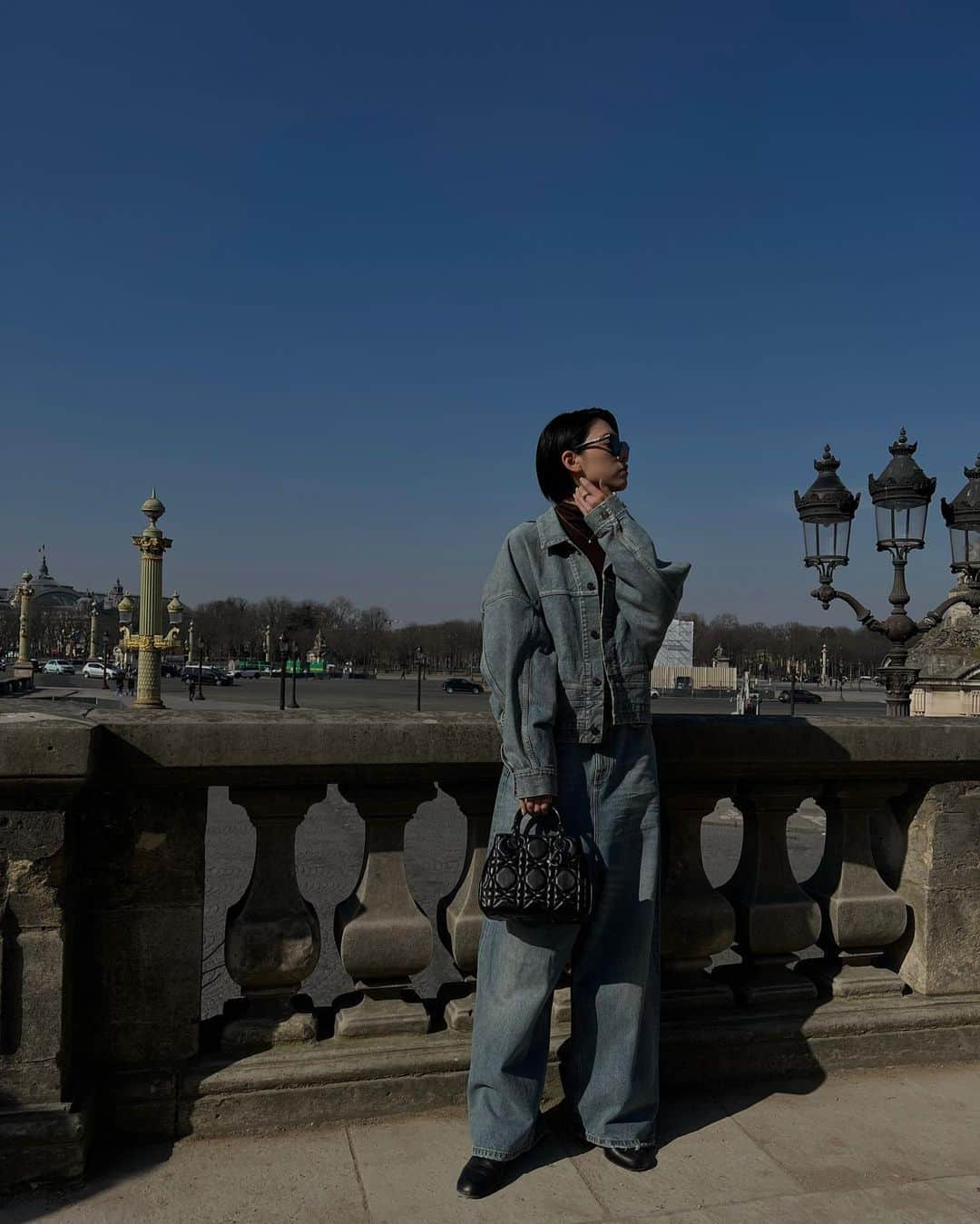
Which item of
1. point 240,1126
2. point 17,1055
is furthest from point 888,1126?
point 17,1055

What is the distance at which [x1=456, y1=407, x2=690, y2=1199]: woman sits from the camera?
2.38m

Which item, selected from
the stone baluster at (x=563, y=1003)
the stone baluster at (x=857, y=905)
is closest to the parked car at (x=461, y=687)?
the stone baluster at (x=857, y=905)

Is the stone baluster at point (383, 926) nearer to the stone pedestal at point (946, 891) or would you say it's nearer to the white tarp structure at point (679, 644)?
the stone pedestal at point (946, 891)

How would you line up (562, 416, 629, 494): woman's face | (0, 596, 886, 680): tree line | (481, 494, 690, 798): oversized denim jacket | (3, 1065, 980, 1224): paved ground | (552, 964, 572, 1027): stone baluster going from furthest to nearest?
1. (0, 596, 886, 680): tree line
2. (552, 964, 572, 1027): stone baluster
3. (562, 416, 629, 494): woman's face
4. (481, 494, 690, 798): oversized denim jacket
5. (3, 1065, 980, 1224): paved ground

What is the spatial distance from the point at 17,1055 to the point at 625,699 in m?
1.71

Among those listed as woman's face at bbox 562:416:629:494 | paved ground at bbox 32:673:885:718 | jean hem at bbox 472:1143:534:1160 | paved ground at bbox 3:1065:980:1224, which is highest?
woman's face at bbox 562:416:629:494

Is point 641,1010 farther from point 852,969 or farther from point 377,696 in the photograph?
point 377,696

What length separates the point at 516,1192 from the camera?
92.0 inches

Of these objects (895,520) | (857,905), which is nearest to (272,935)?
(857,905)

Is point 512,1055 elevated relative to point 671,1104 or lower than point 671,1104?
elevated

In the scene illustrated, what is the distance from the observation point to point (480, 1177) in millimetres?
2334

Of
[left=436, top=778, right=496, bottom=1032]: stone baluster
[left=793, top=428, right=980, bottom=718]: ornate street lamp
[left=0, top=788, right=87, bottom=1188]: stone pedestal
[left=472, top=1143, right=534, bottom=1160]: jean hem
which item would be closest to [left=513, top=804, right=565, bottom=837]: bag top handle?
[left=436, top=778, right=496, bottom=1032]: stone baluster

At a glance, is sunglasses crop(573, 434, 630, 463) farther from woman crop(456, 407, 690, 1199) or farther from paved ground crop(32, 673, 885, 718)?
paved ground crop(32, 673, 885, 718)

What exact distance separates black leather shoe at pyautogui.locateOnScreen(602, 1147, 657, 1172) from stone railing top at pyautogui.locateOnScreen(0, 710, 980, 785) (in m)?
1.00
